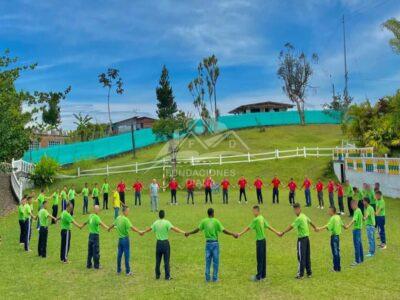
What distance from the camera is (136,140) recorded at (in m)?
59.9

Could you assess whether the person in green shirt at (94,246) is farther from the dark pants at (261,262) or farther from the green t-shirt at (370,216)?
the green t-shirt at (370,216)

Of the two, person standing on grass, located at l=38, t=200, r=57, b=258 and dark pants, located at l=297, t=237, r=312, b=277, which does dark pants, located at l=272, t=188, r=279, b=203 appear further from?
dark pants, located at l=297, t=237, r=312, b=277

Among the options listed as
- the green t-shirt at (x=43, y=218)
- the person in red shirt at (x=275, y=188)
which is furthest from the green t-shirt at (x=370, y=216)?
the person in red shirt at (x=275, y=188)

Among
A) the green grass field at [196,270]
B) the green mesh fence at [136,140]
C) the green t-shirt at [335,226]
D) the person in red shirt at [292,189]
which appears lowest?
the green grass field at [196,270]

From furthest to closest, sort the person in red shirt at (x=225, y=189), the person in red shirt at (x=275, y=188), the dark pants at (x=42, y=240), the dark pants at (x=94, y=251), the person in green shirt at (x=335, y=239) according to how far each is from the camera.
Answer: the person in red shirt at (x=225, y=189) < the person in red shirt at (x=275, y=188) < the dark pants at (x=42, y=240) < the dark pants at (x=94, y=251) < the person in green shirt at (x=335, y=239)

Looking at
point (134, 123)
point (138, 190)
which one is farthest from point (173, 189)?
point (134, 123)

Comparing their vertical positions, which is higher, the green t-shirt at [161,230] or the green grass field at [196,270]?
the green t-shirt at [161,230]

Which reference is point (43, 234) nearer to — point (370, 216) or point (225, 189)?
point (370, 216)

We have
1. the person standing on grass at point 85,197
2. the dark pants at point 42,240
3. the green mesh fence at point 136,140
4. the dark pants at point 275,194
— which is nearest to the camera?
the dark pants at point 42,240

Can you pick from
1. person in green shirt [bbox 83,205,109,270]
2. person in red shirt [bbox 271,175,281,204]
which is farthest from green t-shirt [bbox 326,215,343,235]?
person in red shirt [bbox 271,175,281,204]

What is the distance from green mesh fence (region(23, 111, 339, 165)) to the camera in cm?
5212

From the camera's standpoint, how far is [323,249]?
544 inches

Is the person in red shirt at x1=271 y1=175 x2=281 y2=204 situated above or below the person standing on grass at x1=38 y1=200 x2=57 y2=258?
above

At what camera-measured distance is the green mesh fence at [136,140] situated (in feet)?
171
